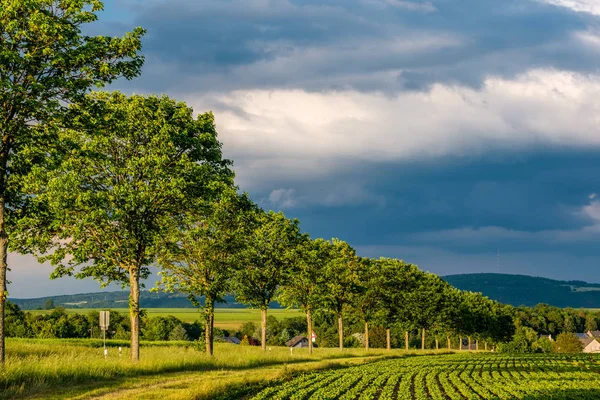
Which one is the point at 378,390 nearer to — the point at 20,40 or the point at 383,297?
the point at 20,40

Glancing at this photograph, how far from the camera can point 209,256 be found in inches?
2100

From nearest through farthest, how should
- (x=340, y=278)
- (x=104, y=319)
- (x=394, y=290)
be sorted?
(x=104, y=319)
(x=340, y=278)
(x=394, y=290)

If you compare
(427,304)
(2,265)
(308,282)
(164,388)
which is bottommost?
(427,304)

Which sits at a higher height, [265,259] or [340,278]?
[265,259]

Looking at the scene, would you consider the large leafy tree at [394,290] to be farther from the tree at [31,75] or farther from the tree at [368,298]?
the tree at [31,75]

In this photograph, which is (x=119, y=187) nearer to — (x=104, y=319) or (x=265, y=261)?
(x=104, y=319)

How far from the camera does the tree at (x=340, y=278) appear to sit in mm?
80250

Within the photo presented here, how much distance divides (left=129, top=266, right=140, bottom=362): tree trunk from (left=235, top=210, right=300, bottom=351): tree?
22526mm

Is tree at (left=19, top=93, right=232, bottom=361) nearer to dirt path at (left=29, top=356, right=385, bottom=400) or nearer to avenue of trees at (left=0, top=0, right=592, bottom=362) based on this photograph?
avenue of trees at (left=0, top=0, right=592, bottom=362)

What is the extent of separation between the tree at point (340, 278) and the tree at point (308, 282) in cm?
116

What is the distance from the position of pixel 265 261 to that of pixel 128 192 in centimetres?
3080

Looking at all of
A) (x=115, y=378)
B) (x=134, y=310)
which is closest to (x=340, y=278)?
(x=134, y=310)

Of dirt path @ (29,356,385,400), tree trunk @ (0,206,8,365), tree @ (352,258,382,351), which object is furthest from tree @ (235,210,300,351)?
tree trunk @ (0,206,8,365)

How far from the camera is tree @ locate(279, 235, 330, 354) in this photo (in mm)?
72188
